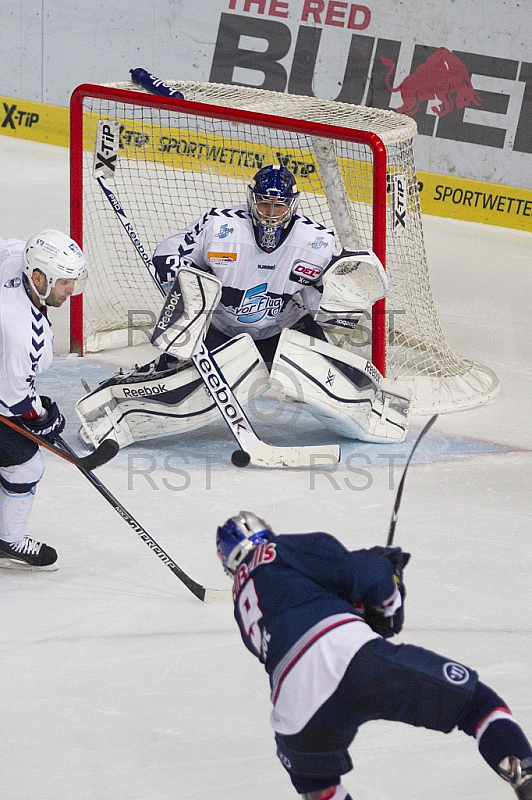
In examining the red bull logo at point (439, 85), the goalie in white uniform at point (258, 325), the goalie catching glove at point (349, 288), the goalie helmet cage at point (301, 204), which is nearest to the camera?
the goalie in white uniform at point (258, 325)

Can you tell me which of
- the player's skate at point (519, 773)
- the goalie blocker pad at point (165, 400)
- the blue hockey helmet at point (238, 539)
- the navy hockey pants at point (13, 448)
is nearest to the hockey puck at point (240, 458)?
the goalie blocker pad at point (165, 400)

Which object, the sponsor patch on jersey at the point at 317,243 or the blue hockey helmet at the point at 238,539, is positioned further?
the sponsor patch on jersey at the point at 317,243

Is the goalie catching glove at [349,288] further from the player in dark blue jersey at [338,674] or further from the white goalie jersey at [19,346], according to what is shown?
the player in dark blue jersey at [338,674]

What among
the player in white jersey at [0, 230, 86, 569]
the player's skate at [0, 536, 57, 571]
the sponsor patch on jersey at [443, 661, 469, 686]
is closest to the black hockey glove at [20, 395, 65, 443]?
the player in white jersey at [0, 230, 86, 569]

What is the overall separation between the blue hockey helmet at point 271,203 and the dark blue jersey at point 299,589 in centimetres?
215

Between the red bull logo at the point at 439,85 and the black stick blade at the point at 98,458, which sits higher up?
the red bull logo at the point at 439,85

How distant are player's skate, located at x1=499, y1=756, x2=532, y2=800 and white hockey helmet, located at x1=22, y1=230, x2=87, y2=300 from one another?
1.80m

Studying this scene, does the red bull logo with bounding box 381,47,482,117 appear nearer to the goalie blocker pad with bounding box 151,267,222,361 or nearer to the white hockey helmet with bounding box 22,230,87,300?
the goalie blocker pad with bounding box 151,267,222,361

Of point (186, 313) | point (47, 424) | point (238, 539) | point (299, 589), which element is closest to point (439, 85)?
point (186, 313)

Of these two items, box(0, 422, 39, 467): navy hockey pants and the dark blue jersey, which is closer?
the dark blue jersey

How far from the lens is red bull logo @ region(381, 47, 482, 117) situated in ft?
22.6

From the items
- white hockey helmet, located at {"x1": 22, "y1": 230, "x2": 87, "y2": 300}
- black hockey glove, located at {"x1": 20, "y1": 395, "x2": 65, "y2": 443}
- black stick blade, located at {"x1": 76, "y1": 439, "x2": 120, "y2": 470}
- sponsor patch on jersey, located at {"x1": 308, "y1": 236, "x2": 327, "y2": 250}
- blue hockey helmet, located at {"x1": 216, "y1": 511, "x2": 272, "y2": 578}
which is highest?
white hockey helmet, located at {"x1": 22, "y1": 230, "x2": 87, "y2": 300}

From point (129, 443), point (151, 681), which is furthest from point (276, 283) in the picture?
point (151, 681)

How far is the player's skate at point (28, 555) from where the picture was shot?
3.30 m
